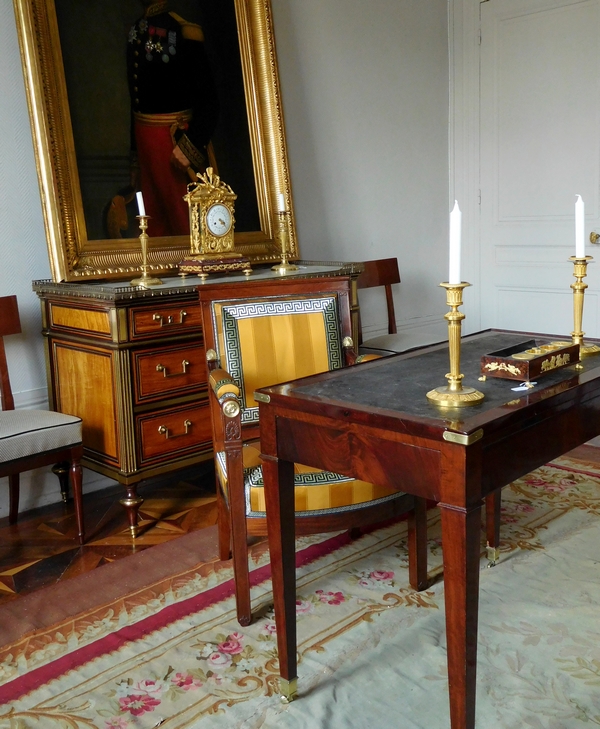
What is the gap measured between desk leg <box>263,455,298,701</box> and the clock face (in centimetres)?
198

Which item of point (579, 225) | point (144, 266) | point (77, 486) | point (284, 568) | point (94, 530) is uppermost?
point (579, 225)

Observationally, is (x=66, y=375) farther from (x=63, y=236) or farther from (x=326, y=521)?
(x=326, y=521)

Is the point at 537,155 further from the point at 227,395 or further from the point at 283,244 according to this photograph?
the point at 227,395

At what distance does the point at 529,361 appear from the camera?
1.82 meters

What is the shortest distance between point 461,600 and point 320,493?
2.34 ft

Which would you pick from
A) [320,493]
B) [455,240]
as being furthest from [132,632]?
[455,240]

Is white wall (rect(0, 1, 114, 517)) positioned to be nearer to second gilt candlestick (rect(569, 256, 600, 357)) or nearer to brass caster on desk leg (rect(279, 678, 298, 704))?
brass caster on desk leg (rect(279, 678, 298, 704))

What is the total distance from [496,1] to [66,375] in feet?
13.0

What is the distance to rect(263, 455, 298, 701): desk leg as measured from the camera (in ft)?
6.39

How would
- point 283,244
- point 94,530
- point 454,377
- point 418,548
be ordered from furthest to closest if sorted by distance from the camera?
point 283,244 → point 94,530 → point 418,548 → point 454,377

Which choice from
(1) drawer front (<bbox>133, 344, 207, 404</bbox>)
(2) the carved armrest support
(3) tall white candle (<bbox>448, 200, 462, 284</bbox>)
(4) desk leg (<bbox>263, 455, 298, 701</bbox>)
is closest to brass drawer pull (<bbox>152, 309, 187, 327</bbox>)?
(1) drawer front (<bbox>133, 344, 207, 404</bbox>)

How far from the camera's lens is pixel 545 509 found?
127 inches

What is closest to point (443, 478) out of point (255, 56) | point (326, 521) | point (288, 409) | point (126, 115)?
point (288, 409)

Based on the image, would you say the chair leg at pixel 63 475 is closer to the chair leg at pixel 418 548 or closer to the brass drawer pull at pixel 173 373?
the brass drawer pull at pixel 173 373
